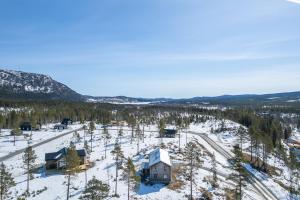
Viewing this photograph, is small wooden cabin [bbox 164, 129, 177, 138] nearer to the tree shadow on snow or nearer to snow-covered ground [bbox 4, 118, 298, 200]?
snow-covered ground [bbox 4, 118, 298, 200]

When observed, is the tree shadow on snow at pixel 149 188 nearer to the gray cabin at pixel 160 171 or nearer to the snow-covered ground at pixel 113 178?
the snow-covered ground at pixel 113 178

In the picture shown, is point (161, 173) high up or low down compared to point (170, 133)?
down

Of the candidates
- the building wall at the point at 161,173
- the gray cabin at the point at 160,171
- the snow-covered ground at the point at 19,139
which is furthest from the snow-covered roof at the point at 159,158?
the snow-covered ground at the point at 19,139

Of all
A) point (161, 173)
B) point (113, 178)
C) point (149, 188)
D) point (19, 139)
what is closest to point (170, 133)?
point (19, 139)

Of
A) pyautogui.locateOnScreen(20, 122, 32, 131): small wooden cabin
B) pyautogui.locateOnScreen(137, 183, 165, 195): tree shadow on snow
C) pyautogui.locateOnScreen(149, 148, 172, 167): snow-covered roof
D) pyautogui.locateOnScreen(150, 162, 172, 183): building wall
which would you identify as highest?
pyautogui.locateOnScreen(20, 122, 32, 131): small wooden cabin

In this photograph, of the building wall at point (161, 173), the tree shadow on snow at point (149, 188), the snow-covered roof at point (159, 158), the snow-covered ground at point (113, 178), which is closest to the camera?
the snow-covered ground at point (113, 178)

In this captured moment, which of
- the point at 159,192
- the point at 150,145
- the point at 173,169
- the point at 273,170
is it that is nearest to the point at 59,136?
the point at 150,145

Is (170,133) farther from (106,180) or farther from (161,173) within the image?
(106,180)

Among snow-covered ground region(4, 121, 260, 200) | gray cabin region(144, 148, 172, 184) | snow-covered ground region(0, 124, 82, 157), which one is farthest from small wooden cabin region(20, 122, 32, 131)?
gray cabin region(144, 148, 172, 184)
